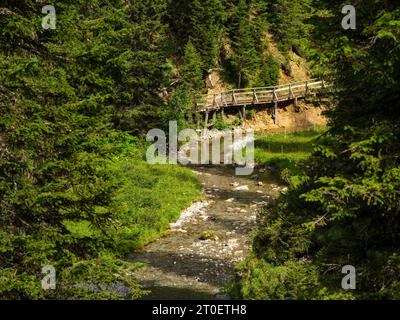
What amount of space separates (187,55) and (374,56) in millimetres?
38373

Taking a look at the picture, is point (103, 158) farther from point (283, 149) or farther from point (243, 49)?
point (243, 49)

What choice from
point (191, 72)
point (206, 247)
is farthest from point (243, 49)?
point (206, 247)

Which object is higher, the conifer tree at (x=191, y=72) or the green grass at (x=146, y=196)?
the conifer tree at (x=191, y=72)

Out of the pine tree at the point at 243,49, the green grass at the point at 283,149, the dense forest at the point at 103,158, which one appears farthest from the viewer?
the pine tree at the point at 243,49

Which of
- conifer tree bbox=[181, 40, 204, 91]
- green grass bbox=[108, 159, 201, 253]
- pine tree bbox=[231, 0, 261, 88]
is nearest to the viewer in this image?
green grass bbox=[108, 159, 201, 253]

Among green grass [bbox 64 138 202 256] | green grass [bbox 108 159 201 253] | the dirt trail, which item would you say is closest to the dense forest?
the dirt trail

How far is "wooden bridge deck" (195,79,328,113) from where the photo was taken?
4525cm

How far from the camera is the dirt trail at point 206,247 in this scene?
15.3m

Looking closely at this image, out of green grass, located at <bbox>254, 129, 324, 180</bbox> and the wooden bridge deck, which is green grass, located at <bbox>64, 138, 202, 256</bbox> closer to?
green grass, located at <bbox>254, 129, 324, 180</bbox>

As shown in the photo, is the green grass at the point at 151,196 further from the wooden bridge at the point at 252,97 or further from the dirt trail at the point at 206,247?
the wooden bridge at the point at 252,97

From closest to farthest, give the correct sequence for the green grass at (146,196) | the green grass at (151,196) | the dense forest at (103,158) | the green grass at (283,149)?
the dense forest at (103,158) → the green grass at (146,196) → the green grass at (151,196) → the green grass at (283,149)

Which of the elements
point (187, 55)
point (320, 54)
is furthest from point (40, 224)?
point (187, 55)

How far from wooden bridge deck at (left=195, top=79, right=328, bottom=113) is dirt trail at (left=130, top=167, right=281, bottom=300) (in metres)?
16.9

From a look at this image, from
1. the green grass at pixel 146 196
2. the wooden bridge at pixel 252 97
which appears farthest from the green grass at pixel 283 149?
the green grass at pixel 146 196
